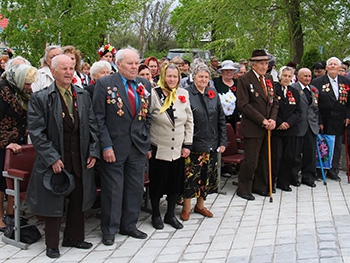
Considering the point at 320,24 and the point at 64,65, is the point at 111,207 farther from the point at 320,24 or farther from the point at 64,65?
the point at 320,24

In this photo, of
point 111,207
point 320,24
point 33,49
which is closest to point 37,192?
point 111,207

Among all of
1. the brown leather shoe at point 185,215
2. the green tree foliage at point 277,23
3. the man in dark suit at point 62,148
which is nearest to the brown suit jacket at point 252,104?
the brown leather shoe at point 185,215

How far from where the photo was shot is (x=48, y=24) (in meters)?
11.0

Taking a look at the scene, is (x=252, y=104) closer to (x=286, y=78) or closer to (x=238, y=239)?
(x=286, y=78)

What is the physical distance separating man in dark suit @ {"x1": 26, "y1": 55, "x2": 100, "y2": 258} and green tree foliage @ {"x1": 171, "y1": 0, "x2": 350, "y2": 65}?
8.11 metres

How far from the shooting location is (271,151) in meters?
7.25

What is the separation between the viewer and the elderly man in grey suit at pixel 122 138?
495 cm

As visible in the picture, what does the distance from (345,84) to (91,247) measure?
16.7ft

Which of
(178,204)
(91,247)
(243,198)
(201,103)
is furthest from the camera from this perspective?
(243,198)

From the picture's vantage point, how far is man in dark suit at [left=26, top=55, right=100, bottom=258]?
4539 millimetres

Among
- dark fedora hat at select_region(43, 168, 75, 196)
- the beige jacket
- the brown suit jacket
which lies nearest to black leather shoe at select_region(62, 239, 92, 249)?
dark fedora hat at select_region(43, 168, 75, 196)

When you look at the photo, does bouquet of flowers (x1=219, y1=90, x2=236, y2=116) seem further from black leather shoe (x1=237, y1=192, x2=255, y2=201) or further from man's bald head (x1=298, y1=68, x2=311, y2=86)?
black leather shoe (x1=237, y1=192, x2=255, y2=201)

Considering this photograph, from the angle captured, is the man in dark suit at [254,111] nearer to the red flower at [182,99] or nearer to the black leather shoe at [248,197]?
the black leather shoe at [248,197]

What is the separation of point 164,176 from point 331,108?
3604 mm
